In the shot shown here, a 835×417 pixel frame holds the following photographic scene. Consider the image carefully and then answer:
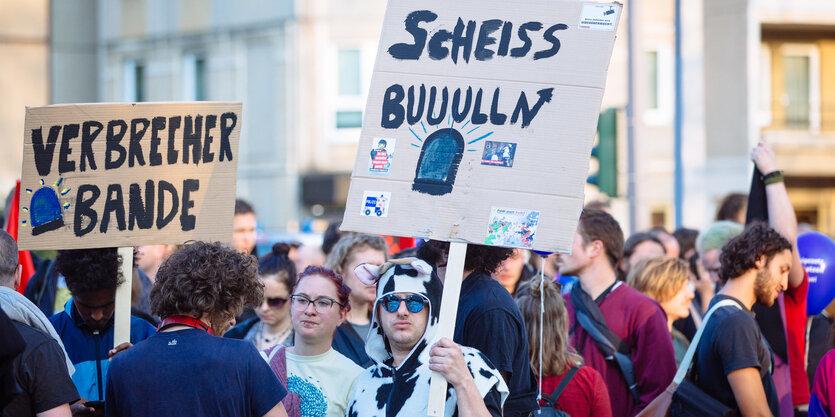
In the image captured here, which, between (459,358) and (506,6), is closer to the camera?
(459,358)

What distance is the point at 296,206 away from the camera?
Answer: 2303 cm

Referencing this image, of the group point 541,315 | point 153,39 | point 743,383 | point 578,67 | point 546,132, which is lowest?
point 743,383

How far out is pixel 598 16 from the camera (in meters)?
3.96

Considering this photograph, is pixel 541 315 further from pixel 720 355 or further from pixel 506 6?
pixel 506 6

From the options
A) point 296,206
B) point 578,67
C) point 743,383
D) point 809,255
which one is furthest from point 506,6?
point 296,206

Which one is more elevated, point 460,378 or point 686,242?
point 686,242

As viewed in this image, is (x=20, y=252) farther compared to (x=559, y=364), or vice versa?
(x=20, y=252)

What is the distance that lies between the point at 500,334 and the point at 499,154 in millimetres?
685

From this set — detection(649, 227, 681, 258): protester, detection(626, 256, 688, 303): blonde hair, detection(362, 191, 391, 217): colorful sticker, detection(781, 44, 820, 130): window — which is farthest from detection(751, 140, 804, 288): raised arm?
detection(781, 44, 820, 130): window

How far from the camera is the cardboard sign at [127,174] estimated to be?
4566 mm

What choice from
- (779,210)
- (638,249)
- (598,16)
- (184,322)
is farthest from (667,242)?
(184,322)

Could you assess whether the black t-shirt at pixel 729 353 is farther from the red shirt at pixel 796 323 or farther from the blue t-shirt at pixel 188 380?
the blue t-shirt at pixel 188 380

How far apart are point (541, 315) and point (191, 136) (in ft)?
5.92

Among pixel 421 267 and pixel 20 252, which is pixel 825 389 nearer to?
pixel 421 267
